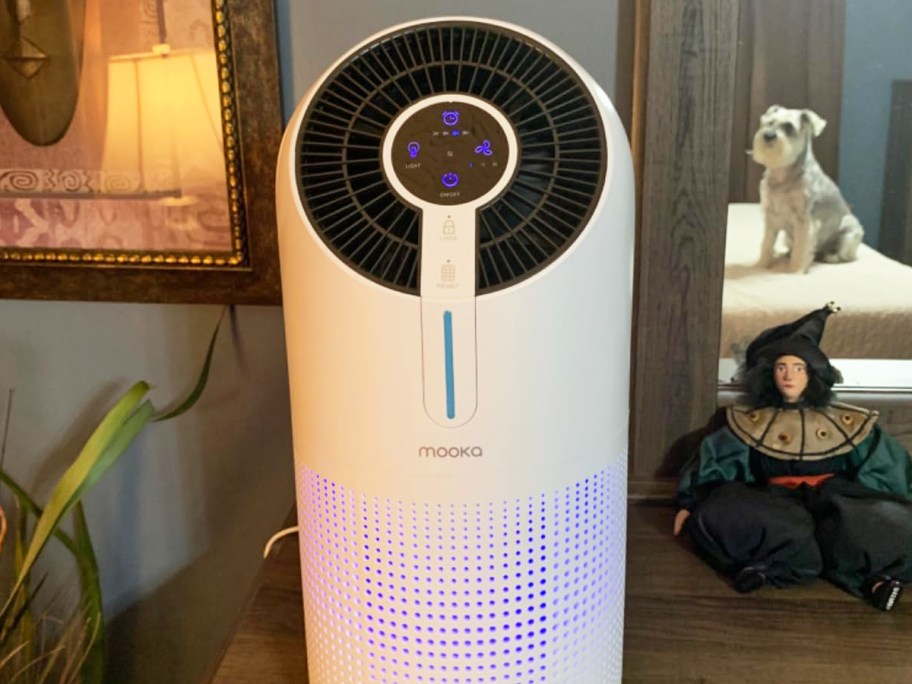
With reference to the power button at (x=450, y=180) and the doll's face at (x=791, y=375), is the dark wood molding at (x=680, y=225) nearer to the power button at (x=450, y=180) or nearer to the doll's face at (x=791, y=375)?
the doll's face at (x=791, y=375)

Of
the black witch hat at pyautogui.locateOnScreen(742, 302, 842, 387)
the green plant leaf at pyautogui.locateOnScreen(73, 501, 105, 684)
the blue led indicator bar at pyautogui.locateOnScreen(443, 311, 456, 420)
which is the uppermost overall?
the blue led indicator bar at pyautogui.locateOnScreen(443, 311, 456, 420)

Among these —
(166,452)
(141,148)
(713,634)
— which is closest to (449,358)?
(713,634)

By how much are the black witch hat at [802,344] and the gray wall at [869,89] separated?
0.12m

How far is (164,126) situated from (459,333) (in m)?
0.59

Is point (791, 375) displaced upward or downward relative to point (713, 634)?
upward

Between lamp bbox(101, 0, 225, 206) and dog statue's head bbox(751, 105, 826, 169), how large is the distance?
556 mm

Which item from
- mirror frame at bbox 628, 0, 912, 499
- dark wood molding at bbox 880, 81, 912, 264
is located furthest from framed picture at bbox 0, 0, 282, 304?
dark wood molding at bbox 880, 81, 912, 264

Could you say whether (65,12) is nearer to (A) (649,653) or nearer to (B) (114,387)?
(B) (114,387)

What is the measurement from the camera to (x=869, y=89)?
36.3 inches

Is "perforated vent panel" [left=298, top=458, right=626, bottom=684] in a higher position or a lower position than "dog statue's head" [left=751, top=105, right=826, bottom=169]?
lower

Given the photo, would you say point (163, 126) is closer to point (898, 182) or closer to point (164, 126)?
point (164, 126)

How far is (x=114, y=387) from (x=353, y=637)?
0.63 m

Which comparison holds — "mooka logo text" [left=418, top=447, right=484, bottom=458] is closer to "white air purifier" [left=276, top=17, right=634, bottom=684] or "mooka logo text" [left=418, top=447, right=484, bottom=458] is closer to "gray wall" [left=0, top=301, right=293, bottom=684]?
"white air purifier" [left=276, top=17, right=634, bottom=684]

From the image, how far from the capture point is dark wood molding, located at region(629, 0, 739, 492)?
2.98ft
